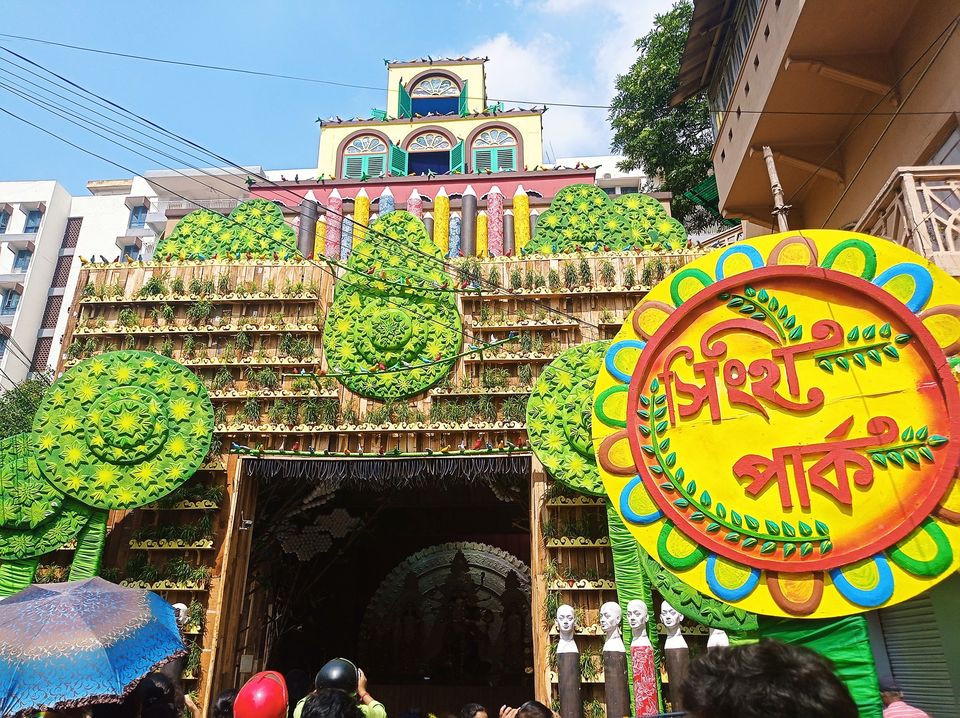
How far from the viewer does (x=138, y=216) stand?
34.6m

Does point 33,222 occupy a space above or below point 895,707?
above

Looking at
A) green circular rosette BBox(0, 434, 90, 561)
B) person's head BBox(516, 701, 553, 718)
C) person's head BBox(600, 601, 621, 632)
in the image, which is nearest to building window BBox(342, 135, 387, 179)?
green circular rosette BBox(0, 434, 90, 561)

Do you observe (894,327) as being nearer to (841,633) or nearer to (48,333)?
(841,633)

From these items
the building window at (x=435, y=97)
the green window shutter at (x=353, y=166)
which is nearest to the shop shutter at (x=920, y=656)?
the green window shutter at (x=353, y=166)

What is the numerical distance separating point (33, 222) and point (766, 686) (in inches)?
1577

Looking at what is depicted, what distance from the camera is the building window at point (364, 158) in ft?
73.7

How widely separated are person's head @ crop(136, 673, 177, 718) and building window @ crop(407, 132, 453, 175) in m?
20.9

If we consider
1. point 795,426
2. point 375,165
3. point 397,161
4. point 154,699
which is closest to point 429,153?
point 397,161

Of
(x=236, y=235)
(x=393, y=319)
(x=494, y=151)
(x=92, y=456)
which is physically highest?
(x=494, y=151)

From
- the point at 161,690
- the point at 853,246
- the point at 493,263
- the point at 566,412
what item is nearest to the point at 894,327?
the point at 853,246

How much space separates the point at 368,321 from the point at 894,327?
272 inches

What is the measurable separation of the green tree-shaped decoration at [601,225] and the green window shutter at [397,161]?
1250 centimetres

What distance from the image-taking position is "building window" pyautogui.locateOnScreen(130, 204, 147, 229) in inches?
1356

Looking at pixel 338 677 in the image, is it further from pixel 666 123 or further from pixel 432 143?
pixel 432 143
